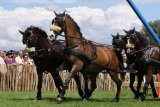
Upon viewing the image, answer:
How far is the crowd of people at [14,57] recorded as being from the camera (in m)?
23.2

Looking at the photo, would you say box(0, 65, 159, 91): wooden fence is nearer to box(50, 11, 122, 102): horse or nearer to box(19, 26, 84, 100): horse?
box(19, 26, 84, 100): horse

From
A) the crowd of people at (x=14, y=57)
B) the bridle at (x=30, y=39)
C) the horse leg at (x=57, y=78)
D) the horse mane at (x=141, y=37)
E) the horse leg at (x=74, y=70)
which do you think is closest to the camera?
the horse leg at (x=74, y=70)

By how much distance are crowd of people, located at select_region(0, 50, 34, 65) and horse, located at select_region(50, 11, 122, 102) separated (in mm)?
8154

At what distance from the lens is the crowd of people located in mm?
23244

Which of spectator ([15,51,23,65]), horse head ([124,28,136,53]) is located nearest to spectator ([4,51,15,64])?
spectator ([15,51,23,65])

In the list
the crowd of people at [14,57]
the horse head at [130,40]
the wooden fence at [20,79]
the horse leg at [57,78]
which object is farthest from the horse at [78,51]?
the crowd of people at [14,57]

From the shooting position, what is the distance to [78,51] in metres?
14.6

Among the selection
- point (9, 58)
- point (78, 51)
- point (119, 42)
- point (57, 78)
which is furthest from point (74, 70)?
point (9, 58)

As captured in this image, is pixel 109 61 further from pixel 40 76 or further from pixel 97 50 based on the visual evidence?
pixel 40 76

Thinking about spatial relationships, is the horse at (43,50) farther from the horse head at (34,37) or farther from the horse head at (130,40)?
the horse head at (130,40)

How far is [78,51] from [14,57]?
1006 centimetres

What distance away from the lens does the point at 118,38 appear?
17.0 meters

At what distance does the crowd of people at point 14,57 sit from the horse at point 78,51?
815 cm

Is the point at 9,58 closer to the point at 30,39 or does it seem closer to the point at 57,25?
the point at 30,39
